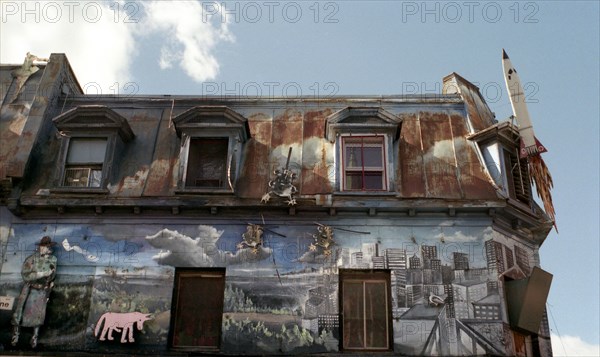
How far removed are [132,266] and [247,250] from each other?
2.62 m

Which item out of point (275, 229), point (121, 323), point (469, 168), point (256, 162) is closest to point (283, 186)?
point (275, 229)

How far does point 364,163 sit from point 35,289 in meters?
8.17

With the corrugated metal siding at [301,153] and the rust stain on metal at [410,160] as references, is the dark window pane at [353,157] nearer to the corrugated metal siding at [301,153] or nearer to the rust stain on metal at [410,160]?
the corrugated metal siding at [301,153]

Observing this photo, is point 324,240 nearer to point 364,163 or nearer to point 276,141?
point 364,163

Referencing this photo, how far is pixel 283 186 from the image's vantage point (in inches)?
646

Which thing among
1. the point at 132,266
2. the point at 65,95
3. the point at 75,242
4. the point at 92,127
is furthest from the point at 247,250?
the point at 65,95

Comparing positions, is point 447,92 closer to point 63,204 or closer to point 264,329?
point 264,329

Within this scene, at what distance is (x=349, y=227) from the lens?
16.0 metres

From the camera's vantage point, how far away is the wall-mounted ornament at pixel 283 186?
16109 mm

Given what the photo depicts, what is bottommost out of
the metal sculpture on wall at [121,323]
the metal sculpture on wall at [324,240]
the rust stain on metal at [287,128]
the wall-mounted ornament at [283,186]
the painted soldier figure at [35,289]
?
the metal sculpture on wall at [121,323]

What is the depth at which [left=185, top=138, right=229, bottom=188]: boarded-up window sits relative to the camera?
56.2 ft

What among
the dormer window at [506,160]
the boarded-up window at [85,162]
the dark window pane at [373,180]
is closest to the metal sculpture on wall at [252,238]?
the dark window pane at [373,180]

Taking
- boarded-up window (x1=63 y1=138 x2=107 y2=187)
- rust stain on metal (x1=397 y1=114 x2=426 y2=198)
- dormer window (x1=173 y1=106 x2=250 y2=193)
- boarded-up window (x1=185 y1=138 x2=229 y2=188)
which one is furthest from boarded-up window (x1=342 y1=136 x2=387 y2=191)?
boarded-up window (x1=63 y1=138 x2=107 y2=187)

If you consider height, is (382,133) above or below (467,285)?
above
